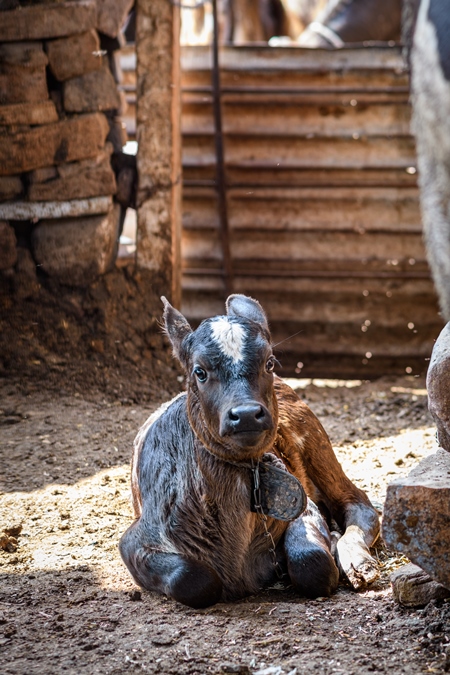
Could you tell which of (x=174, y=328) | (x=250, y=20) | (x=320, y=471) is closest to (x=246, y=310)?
(x=174, y=328)

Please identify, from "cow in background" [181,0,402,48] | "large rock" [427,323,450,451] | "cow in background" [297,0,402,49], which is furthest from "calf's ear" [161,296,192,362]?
"cow in background" [297,0,402,49]

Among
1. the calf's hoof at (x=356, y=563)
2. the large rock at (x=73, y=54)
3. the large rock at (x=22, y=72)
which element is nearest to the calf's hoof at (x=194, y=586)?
the calf's hoof at (x=356, y=563)

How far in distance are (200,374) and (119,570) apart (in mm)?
1119

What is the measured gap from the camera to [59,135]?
6.92 meters

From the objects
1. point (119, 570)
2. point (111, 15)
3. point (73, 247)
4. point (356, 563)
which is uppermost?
point (111, 15)

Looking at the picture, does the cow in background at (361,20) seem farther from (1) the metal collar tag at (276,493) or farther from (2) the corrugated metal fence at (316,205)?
(1) the metal collar tag at (276,493)

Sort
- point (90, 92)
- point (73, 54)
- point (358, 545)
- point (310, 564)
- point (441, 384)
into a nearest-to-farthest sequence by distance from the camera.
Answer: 1. point (441, 384)
2. point (310, 564)
3. point (358, 545)
4. point (73, 54)
5. point (90, 92)

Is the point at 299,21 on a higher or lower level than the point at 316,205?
higher

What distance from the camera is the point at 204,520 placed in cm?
408

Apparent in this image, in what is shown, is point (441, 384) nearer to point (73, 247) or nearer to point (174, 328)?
point (174, 328)

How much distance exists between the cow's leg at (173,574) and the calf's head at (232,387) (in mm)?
512

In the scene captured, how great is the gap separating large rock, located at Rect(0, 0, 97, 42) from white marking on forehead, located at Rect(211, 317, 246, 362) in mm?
3826

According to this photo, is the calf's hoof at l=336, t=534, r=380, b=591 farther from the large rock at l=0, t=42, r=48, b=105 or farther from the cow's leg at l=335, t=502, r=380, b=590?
the large rock at l=0, t=42, r=48, b=105

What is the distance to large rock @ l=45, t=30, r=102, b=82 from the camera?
6844 mm
